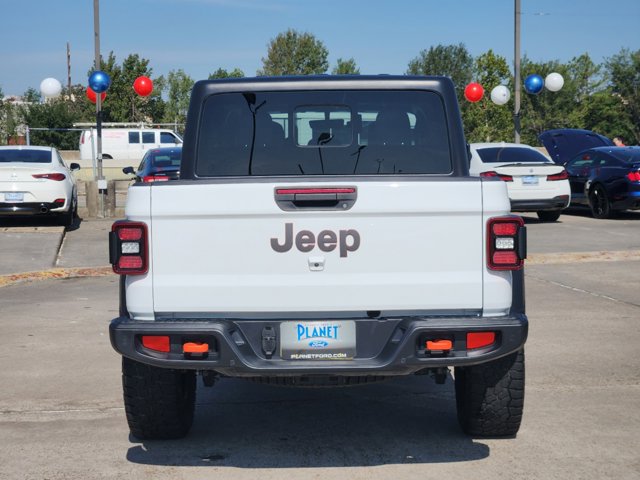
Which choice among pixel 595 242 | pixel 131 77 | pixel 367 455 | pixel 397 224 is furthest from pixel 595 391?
pixel 131 77

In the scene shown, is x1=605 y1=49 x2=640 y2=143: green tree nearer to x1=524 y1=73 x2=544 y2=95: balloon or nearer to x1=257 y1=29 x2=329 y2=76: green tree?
x1=257 y1=29 x2=329 y2=76: green tree

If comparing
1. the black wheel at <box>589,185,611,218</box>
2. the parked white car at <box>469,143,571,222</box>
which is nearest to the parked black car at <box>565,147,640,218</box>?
the black wheel at <box>589,185,611,218</box>

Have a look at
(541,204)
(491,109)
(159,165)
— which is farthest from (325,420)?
(491,109)

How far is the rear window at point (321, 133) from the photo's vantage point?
217 inches

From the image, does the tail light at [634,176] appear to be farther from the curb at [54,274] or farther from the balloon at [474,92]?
the balloon at [474,92]

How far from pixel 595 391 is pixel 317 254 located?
8.92 ft

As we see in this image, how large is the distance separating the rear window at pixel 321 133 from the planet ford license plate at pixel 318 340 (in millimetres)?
1069

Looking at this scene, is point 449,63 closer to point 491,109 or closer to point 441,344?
point 491,109

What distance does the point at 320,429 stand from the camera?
5723 millimetres

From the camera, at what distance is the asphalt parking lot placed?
4.99 metres

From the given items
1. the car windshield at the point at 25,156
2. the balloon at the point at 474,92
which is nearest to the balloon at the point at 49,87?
the car windshield at the point at 25,156

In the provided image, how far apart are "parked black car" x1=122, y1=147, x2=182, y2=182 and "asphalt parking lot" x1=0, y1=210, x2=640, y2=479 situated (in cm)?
854

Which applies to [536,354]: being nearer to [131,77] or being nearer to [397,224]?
[397,224]

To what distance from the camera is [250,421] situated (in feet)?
19.5
